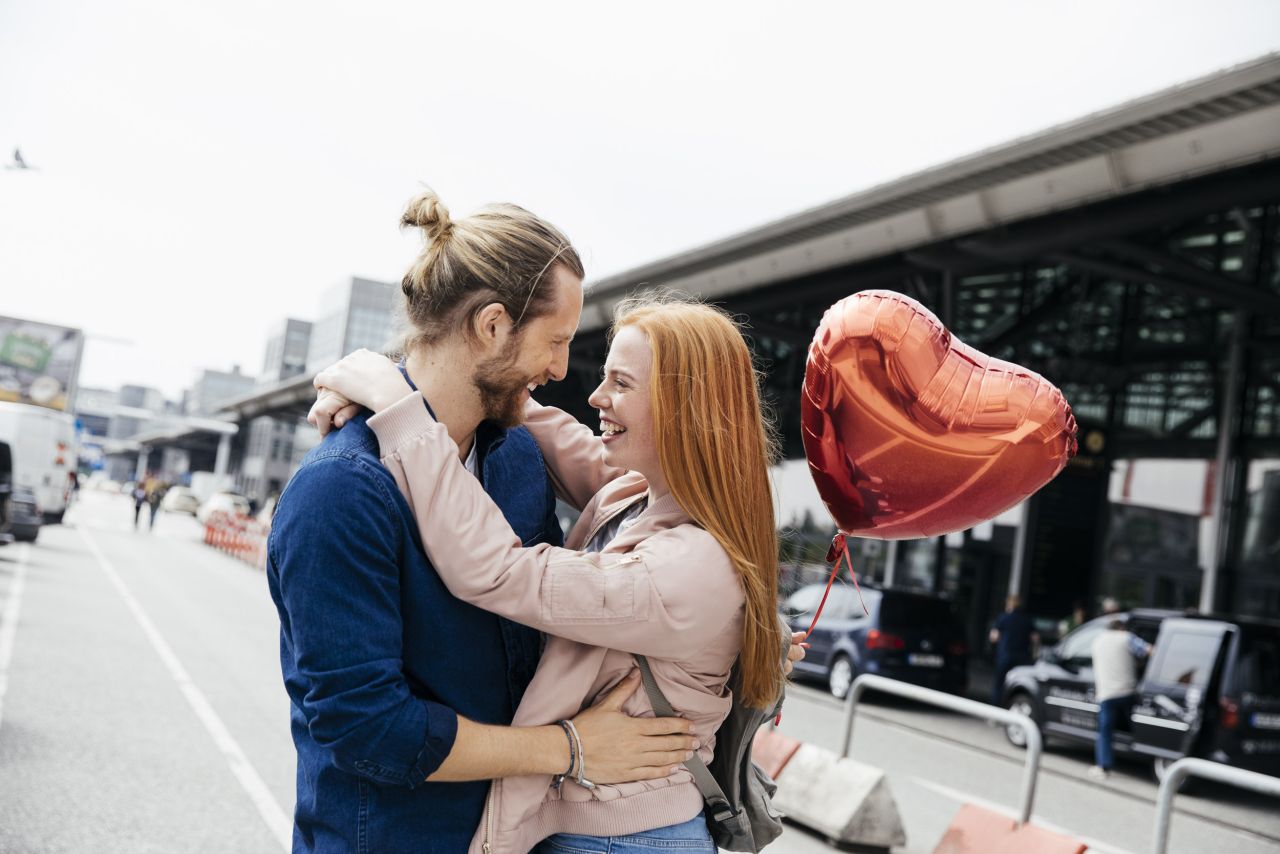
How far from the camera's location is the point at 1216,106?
A: 29.0 feet

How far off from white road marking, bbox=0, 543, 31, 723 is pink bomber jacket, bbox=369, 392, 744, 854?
6610 mm

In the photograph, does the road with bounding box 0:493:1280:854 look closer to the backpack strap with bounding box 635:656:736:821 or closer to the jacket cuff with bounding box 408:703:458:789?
the backpack strap with bounding box 635:656:736:821

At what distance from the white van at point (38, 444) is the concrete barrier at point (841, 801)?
19.9m

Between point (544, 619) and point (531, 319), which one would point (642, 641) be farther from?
point (531, 319)

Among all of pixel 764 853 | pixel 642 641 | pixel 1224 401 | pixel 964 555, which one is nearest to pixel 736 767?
pixel 642 641

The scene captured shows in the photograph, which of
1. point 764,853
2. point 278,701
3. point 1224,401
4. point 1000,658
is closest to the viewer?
point 764,853

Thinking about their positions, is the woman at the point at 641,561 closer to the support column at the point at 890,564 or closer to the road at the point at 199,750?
the road at the point at 199,750

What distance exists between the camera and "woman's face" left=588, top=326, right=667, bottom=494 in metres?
2.08

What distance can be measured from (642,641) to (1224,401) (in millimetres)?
18037

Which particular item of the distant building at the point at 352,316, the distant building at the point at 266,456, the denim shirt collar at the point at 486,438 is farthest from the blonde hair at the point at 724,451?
the distant building at the point at 352,316

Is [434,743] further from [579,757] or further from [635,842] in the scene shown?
[635,842]

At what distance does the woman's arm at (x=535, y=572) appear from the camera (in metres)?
1.85

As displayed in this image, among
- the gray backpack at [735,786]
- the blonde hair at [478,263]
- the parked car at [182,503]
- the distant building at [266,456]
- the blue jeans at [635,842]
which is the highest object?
the blonde hair at [478,263]

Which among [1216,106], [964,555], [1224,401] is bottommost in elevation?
[964,555]
